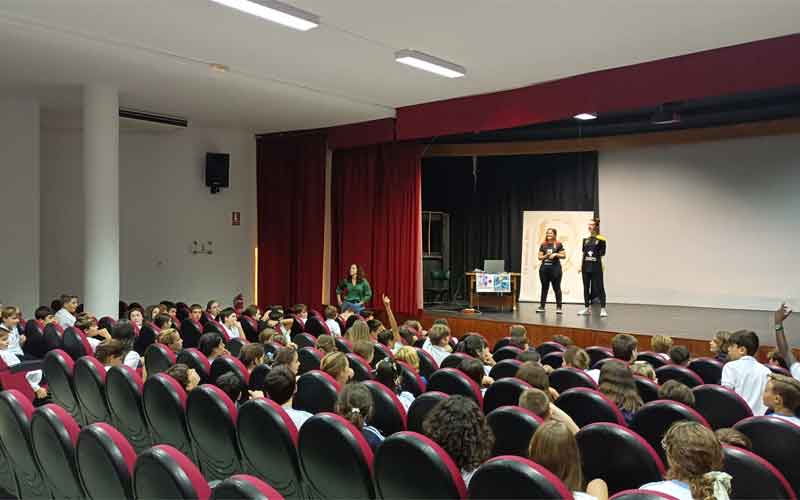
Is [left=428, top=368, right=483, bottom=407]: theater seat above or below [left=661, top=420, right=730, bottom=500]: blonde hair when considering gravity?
below

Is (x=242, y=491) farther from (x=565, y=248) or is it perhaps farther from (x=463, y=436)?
(x=565, y=248)

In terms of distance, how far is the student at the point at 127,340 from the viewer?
4.89 metres

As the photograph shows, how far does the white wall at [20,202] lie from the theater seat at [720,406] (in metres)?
9.27

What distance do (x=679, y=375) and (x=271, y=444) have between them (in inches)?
112

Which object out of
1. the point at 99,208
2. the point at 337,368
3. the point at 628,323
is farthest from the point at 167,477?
the point at 628,323

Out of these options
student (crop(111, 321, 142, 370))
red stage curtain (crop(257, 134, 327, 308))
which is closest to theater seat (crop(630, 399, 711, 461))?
student (crop(111, 321, 142, 370))

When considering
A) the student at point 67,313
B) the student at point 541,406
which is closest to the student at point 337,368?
the student at point 541,406

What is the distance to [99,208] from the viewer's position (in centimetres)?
842

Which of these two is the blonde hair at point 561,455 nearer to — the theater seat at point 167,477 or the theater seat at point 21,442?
the theater seat at point 167,477

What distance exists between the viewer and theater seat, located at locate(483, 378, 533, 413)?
338cm

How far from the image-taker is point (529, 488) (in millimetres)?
1741

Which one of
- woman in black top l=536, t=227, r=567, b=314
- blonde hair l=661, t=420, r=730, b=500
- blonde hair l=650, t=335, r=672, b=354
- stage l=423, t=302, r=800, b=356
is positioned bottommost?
stage l=423, t=302, r=800, b=356

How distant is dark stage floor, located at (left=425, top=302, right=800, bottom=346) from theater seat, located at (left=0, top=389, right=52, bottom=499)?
6.82 metres

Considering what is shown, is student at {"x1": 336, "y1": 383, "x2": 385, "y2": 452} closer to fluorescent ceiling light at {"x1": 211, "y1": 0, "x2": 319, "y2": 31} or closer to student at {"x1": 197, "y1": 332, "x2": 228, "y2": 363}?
student at {"x1": 197, "y1": 332, "x2": 228, "y2": 363}
